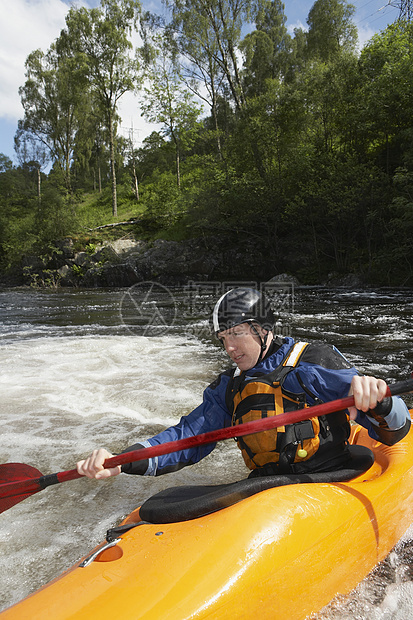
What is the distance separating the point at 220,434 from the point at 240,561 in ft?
1.51

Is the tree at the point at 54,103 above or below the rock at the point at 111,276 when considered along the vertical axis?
above

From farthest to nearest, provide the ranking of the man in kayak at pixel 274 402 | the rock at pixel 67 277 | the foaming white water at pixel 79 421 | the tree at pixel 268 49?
1. the tree at pixel 268 49
2. the rock at pixel 67 277
3. the foaming white water at pixel 79 421
4. the man in kayak at pixel 274 402

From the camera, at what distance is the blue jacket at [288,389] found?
5.34ft

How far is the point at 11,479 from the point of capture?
2.05 m

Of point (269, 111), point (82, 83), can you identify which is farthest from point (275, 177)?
point (82, 83)

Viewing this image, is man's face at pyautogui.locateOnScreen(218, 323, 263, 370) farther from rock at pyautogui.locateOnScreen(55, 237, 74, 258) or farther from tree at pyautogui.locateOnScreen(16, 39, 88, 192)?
tree at pyautogui.locateOnScreen(16, 39, 88, 192)

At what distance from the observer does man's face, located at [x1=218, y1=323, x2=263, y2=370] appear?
1812mm

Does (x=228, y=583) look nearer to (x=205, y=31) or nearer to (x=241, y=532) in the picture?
(x=241, y=532)

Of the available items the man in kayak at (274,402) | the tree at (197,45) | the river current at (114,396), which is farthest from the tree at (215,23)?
the man in kayak at (274,402)

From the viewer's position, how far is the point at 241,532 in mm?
1340

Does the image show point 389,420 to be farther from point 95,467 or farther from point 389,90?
point 389,90

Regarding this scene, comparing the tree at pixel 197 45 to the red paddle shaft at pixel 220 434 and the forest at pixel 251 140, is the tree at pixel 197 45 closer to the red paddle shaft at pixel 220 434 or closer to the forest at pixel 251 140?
the forest at pixel 251 140

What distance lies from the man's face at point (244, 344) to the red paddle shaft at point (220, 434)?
324mm

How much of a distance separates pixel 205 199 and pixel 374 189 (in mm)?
7040
